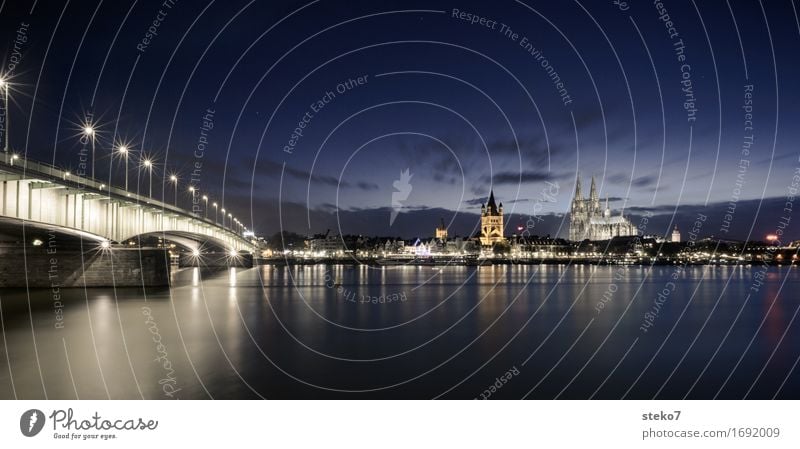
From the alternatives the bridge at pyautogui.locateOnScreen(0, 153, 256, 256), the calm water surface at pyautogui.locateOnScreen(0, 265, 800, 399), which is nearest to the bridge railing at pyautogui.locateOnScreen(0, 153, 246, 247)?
the bridge at pyautogui.locateOnScreen(0, 153, 256, 256)

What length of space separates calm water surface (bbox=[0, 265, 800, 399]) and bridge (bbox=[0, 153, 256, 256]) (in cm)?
587

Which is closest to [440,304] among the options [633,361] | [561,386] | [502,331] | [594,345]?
[502,331]

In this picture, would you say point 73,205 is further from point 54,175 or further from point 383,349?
point 383,349

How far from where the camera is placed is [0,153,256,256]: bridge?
36812 millimetres

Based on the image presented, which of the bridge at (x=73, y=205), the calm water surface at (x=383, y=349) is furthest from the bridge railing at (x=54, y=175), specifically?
the calm water surface at (x=383, y=349)

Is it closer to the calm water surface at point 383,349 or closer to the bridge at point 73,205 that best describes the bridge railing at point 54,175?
the bridge at point 73,205

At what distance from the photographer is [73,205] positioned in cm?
4600

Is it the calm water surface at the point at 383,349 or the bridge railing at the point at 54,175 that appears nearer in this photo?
the calm water surface at the point at 383,349

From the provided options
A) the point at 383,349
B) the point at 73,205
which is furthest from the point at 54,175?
the point at 383,349

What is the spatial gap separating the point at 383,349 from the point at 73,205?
3058cm

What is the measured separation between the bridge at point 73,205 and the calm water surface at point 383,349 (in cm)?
587

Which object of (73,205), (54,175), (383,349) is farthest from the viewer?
(73,205)

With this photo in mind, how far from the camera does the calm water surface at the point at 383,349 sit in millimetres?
19719

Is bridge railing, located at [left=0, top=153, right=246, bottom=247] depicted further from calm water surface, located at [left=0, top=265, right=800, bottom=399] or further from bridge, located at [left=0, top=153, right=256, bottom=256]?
calm water surface, located at [left=0, top=265, right=800, bottom=399]
